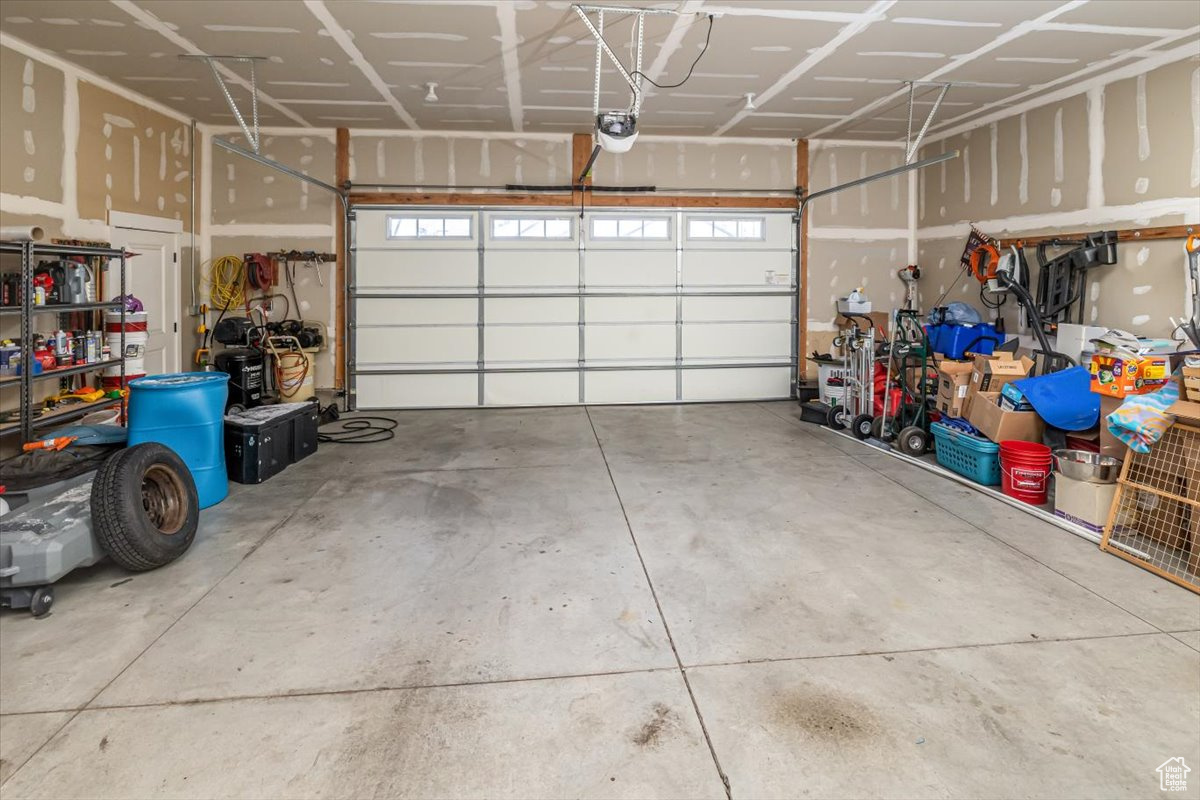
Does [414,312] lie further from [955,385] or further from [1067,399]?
[1067,399]

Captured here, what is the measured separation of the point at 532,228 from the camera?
7918 mm

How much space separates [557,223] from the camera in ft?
26.0

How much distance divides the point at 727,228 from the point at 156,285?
6.49m

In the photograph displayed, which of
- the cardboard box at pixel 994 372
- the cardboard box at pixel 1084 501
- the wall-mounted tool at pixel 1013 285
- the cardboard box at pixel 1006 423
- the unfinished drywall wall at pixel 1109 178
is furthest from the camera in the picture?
the wall-mounted tool at pixel 1013 285

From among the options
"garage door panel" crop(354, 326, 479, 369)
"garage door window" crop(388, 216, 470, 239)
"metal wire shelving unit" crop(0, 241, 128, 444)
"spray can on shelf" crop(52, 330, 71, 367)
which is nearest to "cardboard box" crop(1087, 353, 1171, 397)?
"garage door panel" crop(354, 326, 479, 369)

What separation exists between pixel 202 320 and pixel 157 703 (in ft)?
21.0

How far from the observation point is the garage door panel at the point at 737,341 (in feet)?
27.1

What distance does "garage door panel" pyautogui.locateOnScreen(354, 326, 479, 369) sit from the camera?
780cm

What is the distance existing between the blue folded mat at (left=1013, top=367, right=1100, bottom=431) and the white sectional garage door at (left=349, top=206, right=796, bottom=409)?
13.3 feet

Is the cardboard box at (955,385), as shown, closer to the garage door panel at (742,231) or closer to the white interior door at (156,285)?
the garage door panel at (742,231)

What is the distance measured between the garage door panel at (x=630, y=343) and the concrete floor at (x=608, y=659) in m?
4.09

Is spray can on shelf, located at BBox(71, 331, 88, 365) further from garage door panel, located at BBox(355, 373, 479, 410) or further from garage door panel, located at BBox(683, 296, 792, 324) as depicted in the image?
garage door panel, located at BBox(683, 296, 792, 324)

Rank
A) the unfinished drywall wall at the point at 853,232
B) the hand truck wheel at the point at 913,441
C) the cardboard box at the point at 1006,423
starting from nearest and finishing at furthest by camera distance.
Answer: the cardboard box at the point at 1006,423
the hand truck wheel at the point at 913,441
the unfinished drywall wall at the point at 853,232

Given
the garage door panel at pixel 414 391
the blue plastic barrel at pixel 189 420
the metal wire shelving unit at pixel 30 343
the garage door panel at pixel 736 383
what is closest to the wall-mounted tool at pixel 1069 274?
the garage door panel at pixel 736 383
